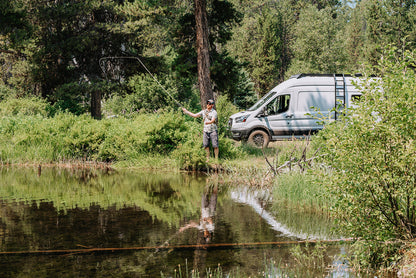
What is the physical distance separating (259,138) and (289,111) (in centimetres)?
151

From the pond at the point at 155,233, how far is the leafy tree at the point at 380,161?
618 mm

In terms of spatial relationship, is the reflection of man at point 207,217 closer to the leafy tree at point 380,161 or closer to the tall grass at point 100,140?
the leafy tree at point 380,161

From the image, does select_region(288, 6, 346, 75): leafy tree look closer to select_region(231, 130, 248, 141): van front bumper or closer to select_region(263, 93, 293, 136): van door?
select_region(263, 93, 293, 136): van door

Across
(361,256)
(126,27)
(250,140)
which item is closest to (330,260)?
(361,256)

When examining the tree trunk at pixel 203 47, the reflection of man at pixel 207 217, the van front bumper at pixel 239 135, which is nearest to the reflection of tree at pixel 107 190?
the reflection of man at pixel 207 217

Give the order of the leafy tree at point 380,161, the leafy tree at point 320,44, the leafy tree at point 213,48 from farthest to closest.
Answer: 1. the leafy tree at point 320,44
2. the leafy tree at point 213,48
3. the leafy tree at point 380,161

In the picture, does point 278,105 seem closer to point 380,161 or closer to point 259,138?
point 259,138

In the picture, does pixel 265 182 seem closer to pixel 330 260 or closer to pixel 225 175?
pixel 225 175

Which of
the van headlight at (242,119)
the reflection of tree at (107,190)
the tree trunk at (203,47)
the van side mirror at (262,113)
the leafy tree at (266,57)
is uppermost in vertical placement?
the leafy tree at (266,57)

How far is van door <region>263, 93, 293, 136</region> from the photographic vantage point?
16953 mm

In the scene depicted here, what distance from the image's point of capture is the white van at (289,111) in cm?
1694

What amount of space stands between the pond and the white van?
238 inches

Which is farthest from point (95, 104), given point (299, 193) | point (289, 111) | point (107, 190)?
point (299, 193)

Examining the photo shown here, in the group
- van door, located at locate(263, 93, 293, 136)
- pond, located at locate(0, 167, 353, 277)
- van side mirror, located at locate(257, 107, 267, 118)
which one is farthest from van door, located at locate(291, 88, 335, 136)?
pond, located at locate(0, 167, 353, 277)
